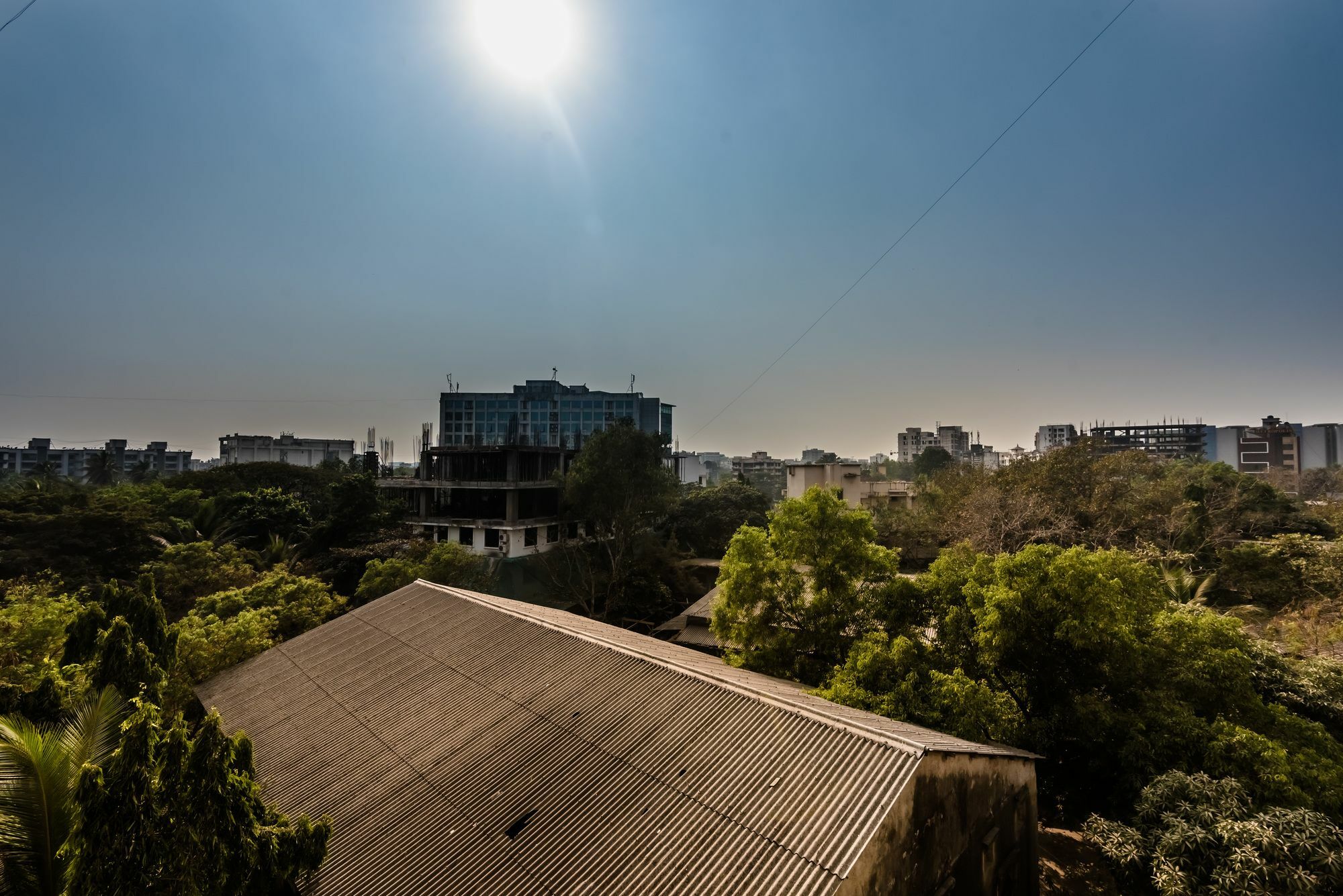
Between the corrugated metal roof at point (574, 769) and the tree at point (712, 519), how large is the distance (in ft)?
85.0

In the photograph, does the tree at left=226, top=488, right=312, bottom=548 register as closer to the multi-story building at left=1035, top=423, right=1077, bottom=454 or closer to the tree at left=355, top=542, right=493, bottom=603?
the tree at left=355, top=542, right=493, bottom=603

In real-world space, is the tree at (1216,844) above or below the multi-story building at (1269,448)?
below

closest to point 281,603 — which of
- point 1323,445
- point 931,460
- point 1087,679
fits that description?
point 1087,679

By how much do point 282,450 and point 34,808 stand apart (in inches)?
3491

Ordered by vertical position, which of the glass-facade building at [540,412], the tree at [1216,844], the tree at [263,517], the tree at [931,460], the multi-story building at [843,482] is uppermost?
the glass-facade building at [540,412]

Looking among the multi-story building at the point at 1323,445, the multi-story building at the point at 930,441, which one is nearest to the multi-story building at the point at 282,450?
the multi-story building at the point at 930,441

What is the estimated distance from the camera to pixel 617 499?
2856 cm

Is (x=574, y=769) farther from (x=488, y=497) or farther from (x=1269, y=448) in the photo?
(x=1269, y=448)

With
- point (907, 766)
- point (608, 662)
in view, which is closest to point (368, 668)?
point (608, 662)

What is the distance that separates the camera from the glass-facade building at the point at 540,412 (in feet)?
256

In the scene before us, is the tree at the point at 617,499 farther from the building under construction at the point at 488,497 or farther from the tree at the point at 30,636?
the tree at the point at 30,636

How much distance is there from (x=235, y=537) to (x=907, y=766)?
28.5 meters

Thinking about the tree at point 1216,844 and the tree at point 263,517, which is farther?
the tree at point 263,517

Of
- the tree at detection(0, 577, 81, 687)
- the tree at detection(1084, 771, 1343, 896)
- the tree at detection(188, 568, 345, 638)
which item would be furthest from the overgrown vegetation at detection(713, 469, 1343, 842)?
the tree at detection(0, 577, 81, 687)
